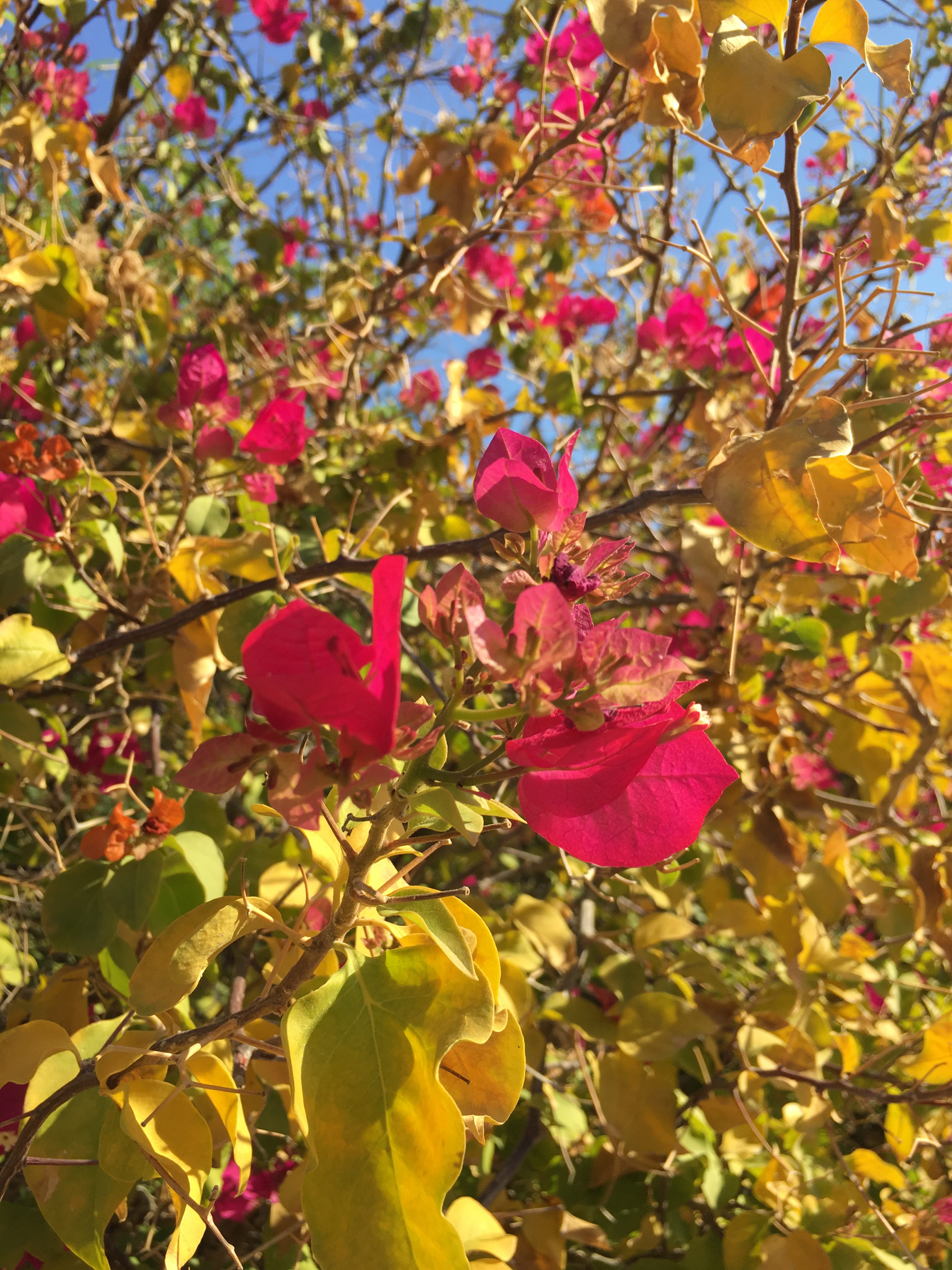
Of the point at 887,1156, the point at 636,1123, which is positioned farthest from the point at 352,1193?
the point at 887,1156

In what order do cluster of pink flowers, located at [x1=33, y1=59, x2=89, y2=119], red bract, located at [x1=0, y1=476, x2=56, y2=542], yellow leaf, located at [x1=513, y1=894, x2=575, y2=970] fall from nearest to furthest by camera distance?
red bract, located at [x1=0, y1=476, x2=56, y2=542] → yellow leaf, located at [x1=513, y1=894, x2=575, y2=970] → cluster of pink flowers, located at [x1=33, y1=59, x2=89, y2=119]

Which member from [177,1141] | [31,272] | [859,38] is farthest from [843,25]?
[31,272]

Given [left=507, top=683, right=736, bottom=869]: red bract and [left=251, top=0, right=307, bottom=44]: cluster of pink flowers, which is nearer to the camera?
[left=507, top=683, right=736, bottom=869]: red bract

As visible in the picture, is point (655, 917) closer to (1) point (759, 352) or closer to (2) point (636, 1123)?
(2) point (636, 1123)

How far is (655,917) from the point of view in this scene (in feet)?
2.84

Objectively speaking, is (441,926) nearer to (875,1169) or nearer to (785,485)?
(785,485)

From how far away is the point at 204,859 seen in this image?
0.60 meters

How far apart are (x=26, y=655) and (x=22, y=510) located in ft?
0.47

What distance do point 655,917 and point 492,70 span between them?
1.64 m

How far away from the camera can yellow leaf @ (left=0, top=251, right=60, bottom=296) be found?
85 cm

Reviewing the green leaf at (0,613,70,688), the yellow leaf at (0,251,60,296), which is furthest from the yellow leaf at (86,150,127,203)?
the green leaf at (0,613,70,688)

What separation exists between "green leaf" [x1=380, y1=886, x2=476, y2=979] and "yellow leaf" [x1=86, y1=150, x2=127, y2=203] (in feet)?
3.25

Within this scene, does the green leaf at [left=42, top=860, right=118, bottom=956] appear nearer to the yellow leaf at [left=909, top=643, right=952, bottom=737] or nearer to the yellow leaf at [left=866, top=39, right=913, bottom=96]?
the yellow leaf at [left=866, top=39, right=913, bottom=96]

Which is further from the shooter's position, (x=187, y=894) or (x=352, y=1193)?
(x=187, y=894)
